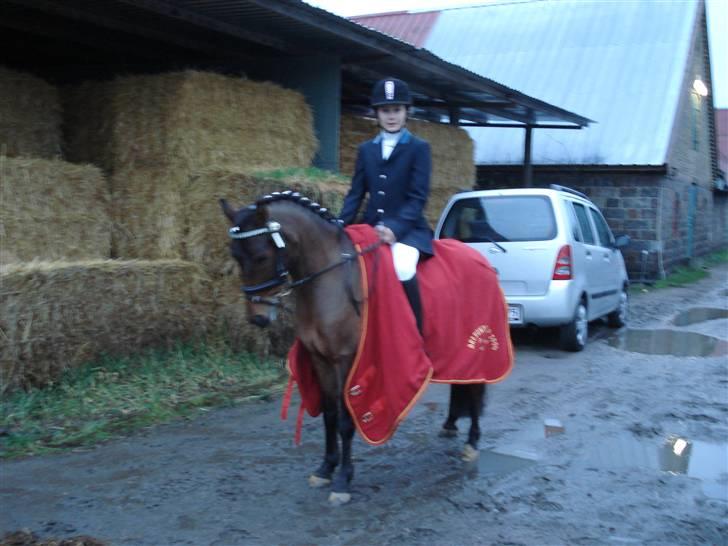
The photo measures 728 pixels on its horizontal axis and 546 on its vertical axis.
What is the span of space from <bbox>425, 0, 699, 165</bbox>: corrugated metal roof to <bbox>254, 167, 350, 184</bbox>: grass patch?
11.6m

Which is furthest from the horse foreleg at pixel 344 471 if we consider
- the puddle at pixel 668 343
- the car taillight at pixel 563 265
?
the puddle at pixel 668 343

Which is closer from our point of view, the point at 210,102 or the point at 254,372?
the point at 254,372

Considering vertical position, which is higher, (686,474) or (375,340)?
(375,340)

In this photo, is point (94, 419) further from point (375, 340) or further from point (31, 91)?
point (31, 91)

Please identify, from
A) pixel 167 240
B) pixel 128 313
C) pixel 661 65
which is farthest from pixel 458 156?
pixel 661 65

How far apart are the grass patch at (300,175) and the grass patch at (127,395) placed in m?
1.79

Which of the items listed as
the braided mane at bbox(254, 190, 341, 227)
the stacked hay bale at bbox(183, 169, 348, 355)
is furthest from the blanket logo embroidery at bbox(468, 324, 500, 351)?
the stacked hay bale at bbox(183, 169, 348, 355)

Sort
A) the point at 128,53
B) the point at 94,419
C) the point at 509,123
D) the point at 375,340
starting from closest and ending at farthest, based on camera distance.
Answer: the point at 375,340 → the point at 94,419 → the point at 128,53 → the point at 509,123

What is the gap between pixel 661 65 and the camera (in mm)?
20703

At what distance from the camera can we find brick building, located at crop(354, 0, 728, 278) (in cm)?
1808

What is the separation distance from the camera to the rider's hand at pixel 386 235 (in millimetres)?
4699

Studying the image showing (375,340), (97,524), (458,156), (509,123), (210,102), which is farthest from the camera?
(509,123)

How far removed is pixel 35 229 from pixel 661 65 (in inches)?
716

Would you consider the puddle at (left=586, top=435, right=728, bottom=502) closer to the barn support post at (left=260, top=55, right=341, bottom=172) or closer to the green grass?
the barn support post at (left=260, top=55, right=341, bottom=172)
